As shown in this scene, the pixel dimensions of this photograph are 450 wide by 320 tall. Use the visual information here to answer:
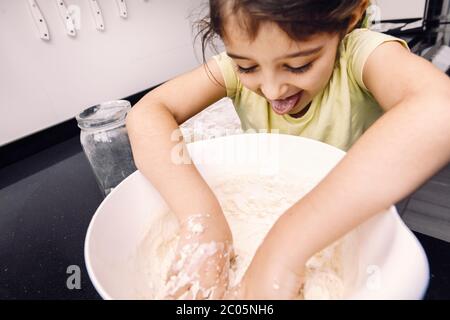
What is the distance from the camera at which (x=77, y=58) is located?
3.50 ft

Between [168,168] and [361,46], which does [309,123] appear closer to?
[361,46]

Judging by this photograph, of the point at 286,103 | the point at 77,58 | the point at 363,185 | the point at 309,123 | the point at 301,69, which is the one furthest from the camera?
the point at 77,58

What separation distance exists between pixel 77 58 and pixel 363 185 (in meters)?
1.05

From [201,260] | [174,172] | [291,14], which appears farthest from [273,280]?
[291,14]

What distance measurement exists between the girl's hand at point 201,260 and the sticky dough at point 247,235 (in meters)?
0.02

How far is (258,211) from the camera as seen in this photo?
0.57 metres

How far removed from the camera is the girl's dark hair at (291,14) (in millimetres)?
408

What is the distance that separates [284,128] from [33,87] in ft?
2.65

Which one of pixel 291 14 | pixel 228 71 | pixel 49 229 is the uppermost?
pixel 291 14

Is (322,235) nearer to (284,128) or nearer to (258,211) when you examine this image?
(258,211)

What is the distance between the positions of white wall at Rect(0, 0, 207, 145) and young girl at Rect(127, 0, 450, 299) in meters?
0.58

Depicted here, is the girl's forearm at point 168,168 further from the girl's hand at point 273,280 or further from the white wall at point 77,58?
the white wall at point 77,58

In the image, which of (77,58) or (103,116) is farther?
(77,58)

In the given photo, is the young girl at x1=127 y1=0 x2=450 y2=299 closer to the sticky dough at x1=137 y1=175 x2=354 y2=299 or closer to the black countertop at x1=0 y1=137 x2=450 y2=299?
the sticky dough at x1=137 y1=175 x2=354 y2=299
